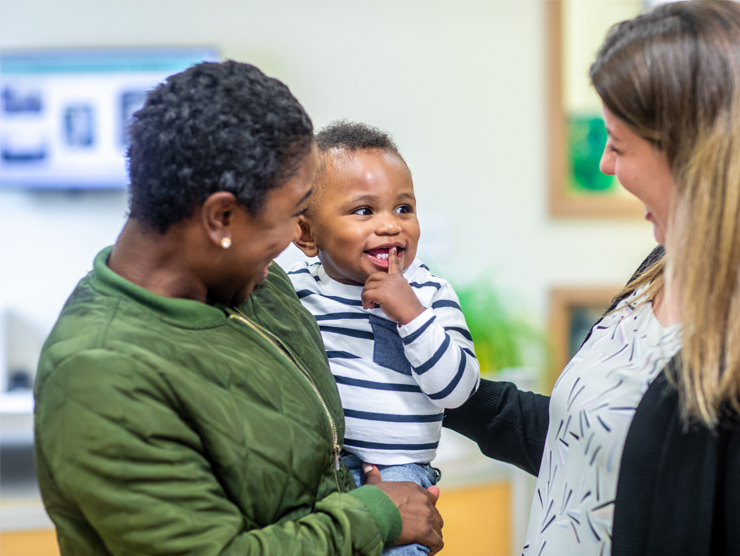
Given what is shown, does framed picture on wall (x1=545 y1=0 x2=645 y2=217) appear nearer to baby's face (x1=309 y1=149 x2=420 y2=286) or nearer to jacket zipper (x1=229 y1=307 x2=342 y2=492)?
baby's face (x1=309 y1=149 x2=420 y2=286)

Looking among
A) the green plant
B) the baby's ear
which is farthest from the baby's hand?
the green plant

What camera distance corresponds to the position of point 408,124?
2906 mm

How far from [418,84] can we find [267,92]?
87.2 inches

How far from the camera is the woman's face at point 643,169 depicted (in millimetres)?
898

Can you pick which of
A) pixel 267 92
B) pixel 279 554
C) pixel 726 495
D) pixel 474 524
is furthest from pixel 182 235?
pixel 474 524

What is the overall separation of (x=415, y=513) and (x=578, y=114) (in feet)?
7.63

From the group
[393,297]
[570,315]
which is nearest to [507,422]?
[393,297]

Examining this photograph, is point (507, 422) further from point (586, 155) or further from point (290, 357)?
point (586, 155)

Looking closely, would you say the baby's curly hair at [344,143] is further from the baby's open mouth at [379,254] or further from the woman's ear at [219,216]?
the woman's ear at [219,216]

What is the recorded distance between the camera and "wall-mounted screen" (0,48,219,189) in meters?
2.80

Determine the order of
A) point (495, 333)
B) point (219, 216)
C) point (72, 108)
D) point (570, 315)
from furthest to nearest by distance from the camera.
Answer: point (570, 315)
point (72, 108)
point (495, 333)
point (219, 216)

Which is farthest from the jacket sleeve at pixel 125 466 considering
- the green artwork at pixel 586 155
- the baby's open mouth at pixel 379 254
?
the green artwork at pixel 586 155

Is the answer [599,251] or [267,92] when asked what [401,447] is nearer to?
[267,92]

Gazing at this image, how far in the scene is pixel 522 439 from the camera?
125 cm
